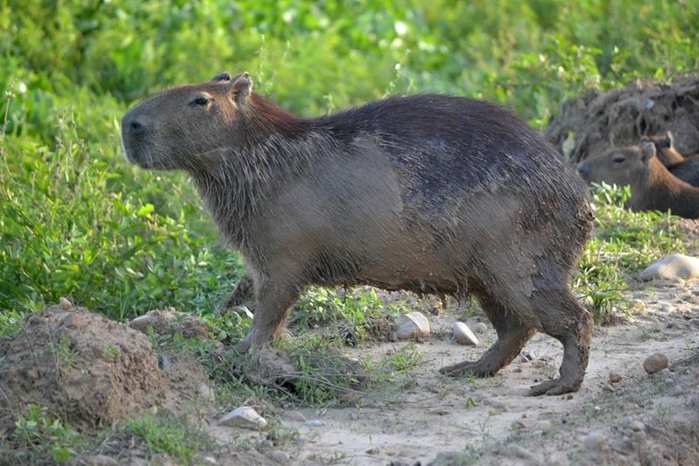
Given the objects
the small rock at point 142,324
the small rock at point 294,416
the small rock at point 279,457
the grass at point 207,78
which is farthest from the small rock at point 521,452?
the small rock at point 142,324

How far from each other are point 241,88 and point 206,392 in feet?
5.16

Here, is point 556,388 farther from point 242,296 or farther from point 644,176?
point 644,176

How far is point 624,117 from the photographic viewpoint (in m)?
10.0

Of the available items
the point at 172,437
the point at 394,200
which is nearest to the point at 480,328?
the point at 394,200

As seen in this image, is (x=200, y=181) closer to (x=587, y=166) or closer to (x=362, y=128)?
(x=362, y=128)

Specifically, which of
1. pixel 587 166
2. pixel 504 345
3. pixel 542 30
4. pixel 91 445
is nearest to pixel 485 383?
pixel 504 345

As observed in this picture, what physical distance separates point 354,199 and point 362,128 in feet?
1.32

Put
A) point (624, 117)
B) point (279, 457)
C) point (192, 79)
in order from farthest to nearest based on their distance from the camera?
1. point (192, 79)
2. point (624, 117)
3. point (279, 457)

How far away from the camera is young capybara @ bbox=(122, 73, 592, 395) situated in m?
5.75

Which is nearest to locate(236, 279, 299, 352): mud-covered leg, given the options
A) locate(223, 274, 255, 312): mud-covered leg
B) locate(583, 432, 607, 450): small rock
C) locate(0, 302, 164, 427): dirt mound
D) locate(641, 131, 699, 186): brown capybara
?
locate(0, 302, 164, 427): dirt mound

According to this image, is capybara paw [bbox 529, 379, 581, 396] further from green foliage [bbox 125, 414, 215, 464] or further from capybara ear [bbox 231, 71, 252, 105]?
capybara ear [bbox 231, 71, 252, 105]

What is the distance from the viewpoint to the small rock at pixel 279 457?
15.6 ft

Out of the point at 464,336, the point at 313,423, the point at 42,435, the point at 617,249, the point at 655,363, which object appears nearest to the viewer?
the point at 42,435

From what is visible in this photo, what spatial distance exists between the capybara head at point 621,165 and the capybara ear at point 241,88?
4367 mm
